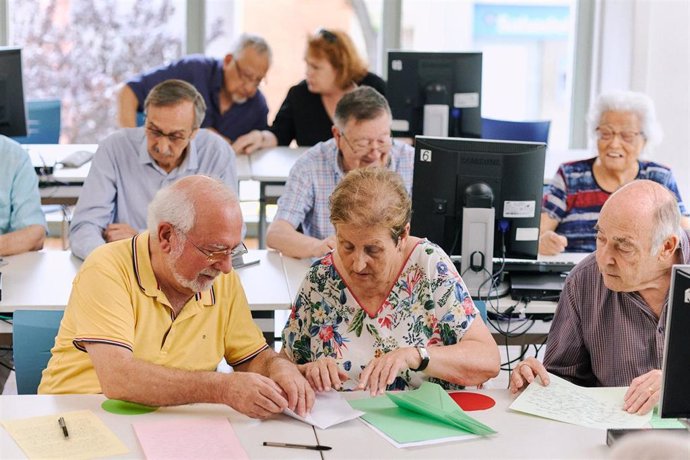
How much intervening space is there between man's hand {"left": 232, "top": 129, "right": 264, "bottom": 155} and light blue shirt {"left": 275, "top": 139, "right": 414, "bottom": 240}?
5.07 feet

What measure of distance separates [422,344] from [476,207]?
79 cm

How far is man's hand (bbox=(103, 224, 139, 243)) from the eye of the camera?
361 cm

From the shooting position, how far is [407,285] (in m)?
2.49

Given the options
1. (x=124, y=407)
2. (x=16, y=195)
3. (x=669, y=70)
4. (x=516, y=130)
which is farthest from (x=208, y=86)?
(x=124, y=407)

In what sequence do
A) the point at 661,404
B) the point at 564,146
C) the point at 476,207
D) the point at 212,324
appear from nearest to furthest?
the point at 661,404, the point at 212,324, the point at 476,207, the point at 564,146

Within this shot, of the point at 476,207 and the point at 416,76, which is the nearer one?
the point at 476,207

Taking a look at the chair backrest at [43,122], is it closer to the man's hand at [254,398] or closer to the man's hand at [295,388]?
the man's hand at [295,388]

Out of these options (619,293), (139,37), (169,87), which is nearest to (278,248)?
(169,87)

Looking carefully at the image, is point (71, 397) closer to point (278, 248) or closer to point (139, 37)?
point (278, 248)

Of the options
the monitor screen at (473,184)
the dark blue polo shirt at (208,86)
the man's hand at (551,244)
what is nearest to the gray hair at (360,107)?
the monitor screen at (473,184)

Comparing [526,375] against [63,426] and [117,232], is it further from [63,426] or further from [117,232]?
[117,232]

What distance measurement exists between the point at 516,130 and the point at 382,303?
3033 mm

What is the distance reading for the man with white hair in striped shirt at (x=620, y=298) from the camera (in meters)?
2.44

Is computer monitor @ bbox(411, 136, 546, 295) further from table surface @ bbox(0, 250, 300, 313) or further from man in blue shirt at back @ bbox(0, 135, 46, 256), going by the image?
man in blue shirt at back @ bbox(0, 135, 46, 256)
